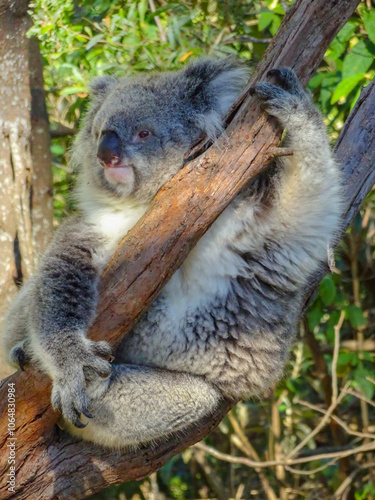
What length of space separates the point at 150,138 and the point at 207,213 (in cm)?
52

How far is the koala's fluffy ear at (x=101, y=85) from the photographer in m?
2.89

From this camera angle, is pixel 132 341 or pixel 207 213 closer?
pixel 207 213

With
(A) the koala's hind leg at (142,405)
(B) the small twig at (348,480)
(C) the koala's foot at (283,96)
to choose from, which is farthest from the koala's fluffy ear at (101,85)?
(B) the small twig at (348,480)

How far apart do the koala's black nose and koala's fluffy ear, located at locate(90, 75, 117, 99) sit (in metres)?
0.53

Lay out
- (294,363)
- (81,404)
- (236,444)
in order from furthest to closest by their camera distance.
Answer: (294,363) < (236,444) < (81,404)

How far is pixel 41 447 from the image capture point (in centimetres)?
238

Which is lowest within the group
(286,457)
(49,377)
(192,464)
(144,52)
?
(192,464)

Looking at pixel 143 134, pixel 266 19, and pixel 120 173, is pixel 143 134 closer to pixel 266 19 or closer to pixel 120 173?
pixel 120 173

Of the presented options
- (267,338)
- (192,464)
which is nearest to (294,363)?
(192,464)

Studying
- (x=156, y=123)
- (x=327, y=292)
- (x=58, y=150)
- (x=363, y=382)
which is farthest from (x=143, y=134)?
(x=58, y=150)

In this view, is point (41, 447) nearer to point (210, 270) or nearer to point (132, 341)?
point (132, 341)

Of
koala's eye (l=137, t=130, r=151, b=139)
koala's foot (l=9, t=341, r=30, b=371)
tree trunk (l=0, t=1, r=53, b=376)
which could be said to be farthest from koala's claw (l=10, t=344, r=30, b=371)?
koala's eye (l=137, t=130, r=151, b=139)

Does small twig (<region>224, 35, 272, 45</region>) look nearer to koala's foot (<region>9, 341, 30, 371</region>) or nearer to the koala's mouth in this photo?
the koala's mouth

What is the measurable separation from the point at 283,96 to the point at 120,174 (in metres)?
0.70
